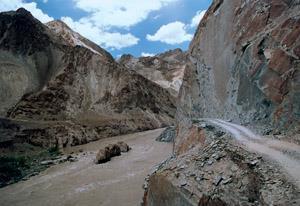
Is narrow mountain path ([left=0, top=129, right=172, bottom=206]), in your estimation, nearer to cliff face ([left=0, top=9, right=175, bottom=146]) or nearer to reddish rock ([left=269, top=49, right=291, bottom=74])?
reddish rock ([left=269, top=49, right=291, bottom=74])

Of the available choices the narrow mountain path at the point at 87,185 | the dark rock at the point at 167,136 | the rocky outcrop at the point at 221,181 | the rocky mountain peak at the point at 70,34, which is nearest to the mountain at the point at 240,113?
the rocky outcrop at the point at 221,181

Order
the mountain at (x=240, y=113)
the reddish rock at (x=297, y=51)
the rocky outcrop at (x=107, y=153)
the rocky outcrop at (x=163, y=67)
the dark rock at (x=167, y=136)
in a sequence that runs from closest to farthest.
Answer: the mountain at (x=240, y=113) → the reddish rock at (x=297, y=51) → the rocky outcrop at (x=107, y=153) → the dark rock at (x=167, y=136) → the rocky outcrop at (x=163, y=67)

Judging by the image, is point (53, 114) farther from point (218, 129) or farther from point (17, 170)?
point (218, 129)

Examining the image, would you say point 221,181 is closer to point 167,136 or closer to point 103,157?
point 103,157

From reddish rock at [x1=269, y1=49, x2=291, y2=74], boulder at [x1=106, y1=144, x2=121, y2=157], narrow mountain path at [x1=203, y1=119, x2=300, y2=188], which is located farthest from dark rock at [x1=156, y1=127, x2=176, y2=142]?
narrow mountain path at [x1=203, y1=119, x2=300, y2=188]

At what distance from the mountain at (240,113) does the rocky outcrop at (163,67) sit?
77764 mm

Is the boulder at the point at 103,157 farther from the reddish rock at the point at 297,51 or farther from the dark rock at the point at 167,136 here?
the reddish rock at the point at 297,51

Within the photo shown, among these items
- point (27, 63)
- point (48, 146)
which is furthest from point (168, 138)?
point (27, 63)

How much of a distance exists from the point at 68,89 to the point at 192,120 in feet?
152

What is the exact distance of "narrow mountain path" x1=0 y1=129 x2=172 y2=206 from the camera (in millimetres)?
20469

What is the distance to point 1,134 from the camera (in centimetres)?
4403

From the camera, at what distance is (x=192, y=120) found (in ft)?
73.2

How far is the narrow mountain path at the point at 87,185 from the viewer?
806 inches

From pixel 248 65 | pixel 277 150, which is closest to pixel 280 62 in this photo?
pixel 248 65
